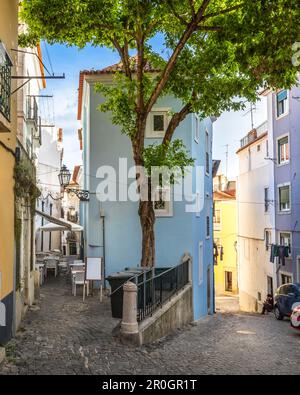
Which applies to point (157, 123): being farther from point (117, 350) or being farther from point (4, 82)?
point (117, 350)

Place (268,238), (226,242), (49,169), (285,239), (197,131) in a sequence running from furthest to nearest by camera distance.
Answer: (226,242) → (49,169) → (268,238) → (285,239) → (197,131)

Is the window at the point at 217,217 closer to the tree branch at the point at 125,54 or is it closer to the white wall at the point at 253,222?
the white wall at the point at 253,222

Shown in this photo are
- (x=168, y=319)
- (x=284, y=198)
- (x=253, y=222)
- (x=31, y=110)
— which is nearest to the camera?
(x=168, y=319)

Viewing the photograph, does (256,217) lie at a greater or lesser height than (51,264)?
greater

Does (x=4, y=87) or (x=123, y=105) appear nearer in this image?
(x=4, y=87)

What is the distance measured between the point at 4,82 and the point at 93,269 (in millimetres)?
7374

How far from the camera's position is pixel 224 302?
36781mm

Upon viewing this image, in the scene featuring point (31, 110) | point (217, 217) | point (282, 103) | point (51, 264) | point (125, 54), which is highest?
point (282, 103)

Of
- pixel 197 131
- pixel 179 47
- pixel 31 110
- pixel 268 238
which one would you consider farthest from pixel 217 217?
pixel 179 47

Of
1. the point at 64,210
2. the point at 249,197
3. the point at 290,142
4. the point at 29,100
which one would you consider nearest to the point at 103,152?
the point at 29,100

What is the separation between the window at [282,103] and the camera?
26156 millimetres

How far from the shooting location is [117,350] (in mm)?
8812

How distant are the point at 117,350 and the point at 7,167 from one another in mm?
4025
